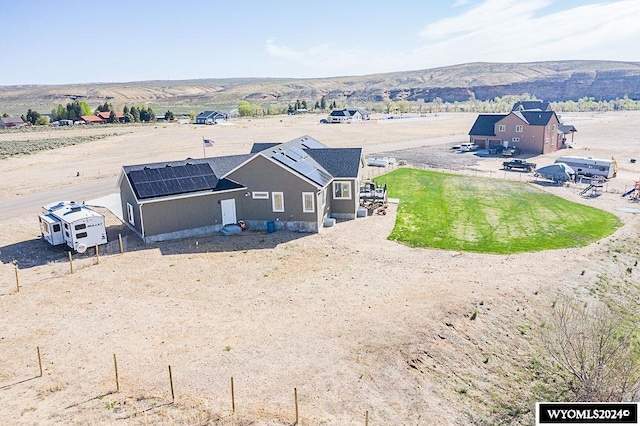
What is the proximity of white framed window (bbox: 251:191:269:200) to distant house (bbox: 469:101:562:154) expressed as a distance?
4762 cm

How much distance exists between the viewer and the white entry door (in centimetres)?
3027

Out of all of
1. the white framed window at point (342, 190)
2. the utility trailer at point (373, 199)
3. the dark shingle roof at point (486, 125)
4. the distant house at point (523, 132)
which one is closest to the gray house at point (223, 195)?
the white framed window at point (342, 190)

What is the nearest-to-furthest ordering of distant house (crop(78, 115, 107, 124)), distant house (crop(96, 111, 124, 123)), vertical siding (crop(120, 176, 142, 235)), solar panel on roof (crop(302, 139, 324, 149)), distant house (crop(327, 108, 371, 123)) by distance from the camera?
vertical siding (crop(120, 176, 142, 235)) < solar panel on roof (crop(302, 139, 324, 149)) < distant house (crop(327, 108, 371, 123)) < distant house (crop(78, 115, 107, 124)) < distant house (crop(96, 111, 124, 123))

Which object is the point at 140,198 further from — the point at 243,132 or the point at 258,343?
the point at 243,132

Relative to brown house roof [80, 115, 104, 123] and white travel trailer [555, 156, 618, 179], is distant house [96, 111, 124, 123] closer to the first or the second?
brown house roof [80, 115, 104, 123]

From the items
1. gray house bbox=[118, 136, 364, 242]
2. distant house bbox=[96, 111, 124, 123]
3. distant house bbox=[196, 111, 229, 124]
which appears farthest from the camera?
distant house bbox=[96, 111, 124, 123]

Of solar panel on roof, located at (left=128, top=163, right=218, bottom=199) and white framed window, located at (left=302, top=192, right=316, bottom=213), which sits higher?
solar panel on roof, located at (left=128, top=163, right=218, bottom=199)

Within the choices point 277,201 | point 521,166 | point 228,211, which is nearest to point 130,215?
point 228,211

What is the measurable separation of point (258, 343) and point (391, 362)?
4626 mm

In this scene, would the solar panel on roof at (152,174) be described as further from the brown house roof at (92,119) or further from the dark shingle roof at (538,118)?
the brown house roof at (92,119)

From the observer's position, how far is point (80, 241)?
2614 cm

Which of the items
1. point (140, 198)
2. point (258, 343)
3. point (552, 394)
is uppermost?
point (140, 198)

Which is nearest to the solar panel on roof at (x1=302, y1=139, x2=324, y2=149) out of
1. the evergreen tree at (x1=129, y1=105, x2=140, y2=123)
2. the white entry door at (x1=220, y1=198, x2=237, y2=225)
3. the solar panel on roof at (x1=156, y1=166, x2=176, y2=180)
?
the white entry door at (x1=220, y1=198, x2=237, y2=225)

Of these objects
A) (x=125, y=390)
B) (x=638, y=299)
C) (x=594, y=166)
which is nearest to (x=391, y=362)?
(x=125, y=390)
